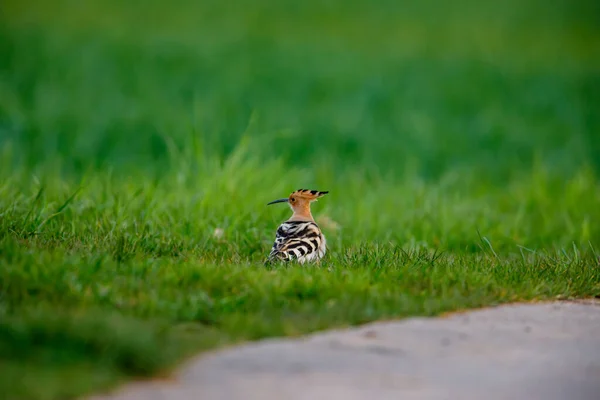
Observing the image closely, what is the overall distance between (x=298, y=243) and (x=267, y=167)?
342 cm

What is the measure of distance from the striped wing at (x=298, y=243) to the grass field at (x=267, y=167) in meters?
0.16

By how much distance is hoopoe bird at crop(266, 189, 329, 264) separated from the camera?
7.19 m

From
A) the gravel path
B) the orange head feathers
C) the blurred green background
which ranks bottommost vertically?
the gravel path

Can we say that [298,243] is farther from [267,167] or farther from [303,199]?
[267,167]

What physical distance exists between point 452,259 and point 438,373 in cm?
319

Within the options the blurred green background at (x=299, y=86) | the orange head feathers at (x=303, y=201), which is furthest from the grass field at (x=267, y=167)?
the orange head feathers at (x=303, y=201)

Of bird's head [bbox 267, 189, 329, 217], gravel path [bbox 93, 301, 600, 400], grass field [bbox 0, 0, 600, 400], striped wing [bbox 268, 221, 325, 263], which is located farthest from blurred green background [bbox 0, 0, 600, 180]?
gravel path [bbox 93, 301, 600, 400]

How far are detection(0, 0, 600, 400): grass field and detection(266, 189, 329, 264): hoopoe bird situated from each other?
175 millimetres

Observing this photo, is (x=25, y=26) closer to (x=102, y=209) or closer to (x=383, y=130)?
(x=383, y=130)

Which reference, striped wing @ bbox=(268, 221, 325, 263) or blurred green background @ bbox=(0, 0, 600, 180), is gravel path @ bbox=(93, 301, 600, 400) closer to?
striped wing @ bbox=(268, 221, 325, 263)

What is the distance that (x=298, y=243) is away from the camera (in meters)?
7.25

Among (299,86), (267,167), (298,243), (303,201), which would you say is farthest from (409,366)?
(299,86)

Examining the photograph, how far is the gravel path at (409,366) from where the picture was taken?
4.24 m

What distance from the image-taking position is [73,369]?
14.5 ft
